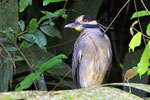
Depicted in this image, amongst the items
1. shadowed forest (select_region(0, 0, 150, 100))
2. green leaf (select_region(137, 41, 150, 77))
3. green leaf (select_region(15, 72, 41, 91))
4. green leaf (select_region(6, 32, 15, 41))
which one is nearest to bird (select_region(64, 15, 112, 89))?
shadowed forest (select_region(0, 0, 150, 100))

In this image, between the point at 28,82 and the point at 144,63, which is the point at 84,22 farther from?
the point at 144,63

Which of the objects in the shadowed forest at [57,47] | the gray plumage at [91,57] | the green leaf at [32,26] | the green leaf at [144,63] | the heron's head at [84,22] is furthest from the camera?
the heron's head at [84,22]

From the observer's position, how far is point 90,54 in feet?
8.37

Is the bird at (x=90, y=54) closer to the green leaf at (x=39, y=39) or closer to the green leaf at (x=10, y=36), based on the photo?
the green leaf at (x=39, y=39)

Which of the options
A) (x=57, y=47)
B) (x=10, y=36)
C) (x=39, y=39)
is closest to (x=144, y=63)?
(x=39, y=39)

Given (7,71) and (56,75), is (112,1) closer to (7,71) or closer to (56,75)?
(56,75)

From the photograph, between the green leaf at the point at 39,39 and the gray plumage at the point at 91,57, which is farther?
the gray plumage at the point at 91,57

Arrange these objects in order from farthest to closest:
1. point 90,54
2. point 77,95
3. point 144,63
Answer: point 90,54 < point 144,63 < point 77,95

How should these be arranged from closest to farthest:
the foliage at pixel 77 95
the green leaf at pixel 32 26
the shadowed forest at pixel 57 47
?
the foliage at pixel 77 95 → the shadowed forest at pixel 57 47 → the green leaf at pixel 32 26

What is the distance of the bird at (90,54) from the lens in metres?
2.56

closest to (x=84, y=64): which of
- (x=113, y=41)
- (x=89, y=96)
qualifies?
(x=113, y=41)

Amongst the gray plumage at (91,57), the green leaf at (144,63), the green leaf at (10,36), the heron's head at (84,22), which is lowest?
the gray plumage at (91,57)

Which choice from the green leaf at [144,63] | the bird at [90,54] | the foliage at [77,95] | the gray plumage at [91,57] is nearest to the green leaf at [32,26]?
the bird at [90,54]

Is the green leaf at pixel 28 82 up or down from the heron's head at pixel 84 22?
down
